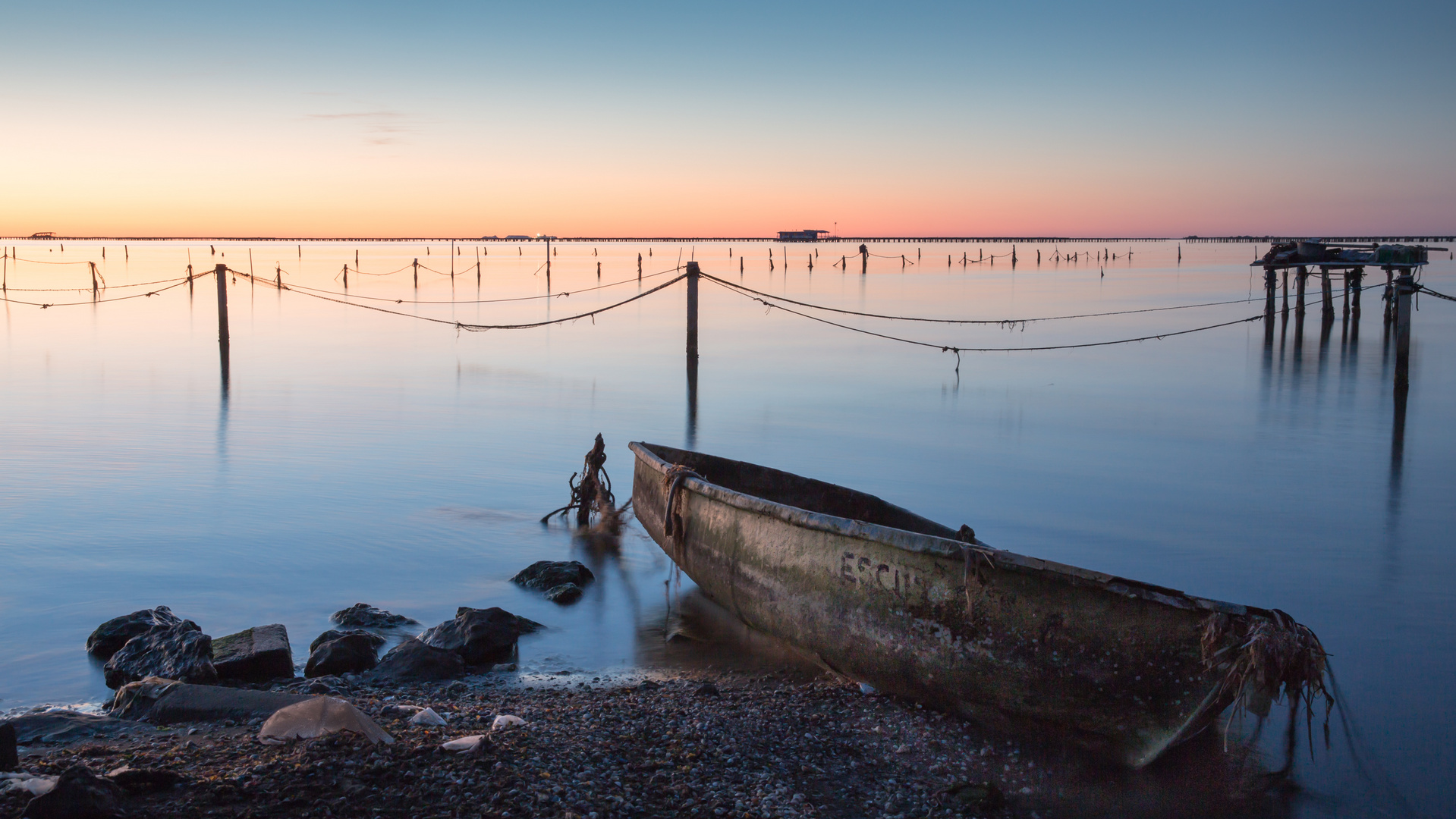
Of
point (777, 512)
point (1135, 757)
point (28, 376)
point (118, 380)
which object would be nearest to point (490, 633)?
point (777, 512)

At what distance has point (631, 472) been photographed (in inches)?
462

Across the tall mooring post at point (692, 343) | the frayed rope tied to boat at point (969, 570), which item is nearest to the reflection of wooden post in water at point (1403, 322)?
the tall mooring post at point (692, 343)

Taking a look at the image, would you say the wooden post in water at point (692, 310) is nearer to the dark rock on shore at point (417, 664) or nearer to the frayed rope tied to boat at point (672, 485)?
the frayed rope tied to boat at point (672, 485)

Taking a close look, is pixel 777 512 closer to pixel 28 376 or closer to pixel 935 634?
pixel 935 634

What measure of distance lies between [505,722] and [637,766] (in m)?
0.75

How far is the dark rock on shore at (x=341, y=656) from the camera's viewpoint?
19.2 feet

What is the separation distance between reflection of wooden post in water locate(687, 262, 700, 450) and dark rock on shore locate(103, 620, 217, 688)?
1030 cm

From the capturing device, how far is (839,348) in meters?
28.1

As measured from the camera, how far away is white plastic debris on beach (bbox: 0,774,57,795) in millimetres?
3682

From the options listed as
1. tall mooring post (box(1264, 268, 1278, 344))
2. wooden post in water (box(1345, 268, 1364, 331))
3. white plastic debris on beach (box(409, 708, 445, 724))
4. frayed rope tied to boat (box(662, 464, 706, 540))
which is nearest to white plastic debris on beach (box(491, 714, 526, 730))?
white plastic debris on beach (box(409, 708, 445, 724))

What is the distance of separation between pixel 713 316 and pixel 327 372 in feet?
65.1

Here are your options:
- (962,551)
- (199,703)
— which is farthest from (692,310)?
(199,703)

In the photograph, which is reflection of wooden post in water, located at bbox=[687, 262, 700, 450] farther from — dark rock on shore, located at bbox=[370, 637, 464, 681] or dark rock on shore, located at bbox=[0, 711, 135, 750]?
dark rock on shore, located at bbox=[0, 711, 135, 750]

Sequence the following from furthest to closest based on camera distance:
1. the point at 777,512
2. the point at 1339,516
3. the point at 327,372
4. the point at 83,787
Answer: the point at 327,372
the point at 1339,516
the point at 777,512
the point at 83,787
